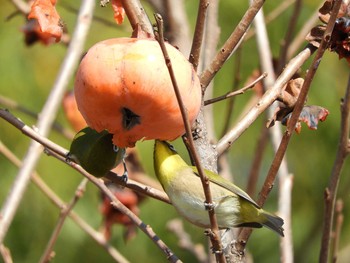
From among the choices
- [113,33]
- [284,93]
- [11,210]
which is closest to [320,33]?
[284,93]

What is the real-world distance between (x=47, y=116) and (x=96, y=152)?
606 mm

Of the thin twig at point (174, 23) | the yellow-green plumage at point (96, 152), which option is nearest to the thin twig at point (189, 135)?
the yellow-green plumage at point (96, 152)

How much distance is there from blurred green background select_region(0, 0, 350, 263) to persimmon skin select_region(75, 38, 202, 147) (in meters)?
1.99

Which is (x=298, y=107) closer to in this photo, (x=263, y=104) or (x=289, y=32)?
(x=263, y=104)

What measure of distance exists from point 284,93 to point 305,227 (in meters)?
2.05

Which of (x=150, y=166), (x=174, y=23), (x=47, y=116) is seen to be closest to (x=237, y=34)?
(x=47, y=116)

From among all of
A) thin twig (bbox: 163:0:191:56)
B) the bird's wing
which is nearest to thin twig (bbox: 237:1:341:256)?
the bird's wing

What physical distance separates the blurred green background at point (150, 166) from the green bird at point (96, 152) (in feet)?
6.24

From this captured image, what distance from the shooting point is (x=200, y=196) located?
1.43 metres

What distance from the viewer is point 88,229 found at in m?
1.91

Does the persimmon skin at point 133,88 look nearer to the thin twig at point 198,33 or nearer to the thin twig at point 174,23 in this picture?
the thin twig at point 198,33

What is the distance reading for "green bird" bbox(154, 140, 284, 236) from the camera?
54.5 inches

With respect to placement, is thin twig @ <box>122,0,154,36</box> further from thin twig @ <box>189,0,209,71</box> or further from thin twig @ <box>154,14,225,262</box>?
thin twig @ <box>154,14,225,262</box>

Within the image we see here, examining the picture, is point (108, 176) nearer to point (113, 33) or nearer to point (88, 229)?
point (88, 229)
